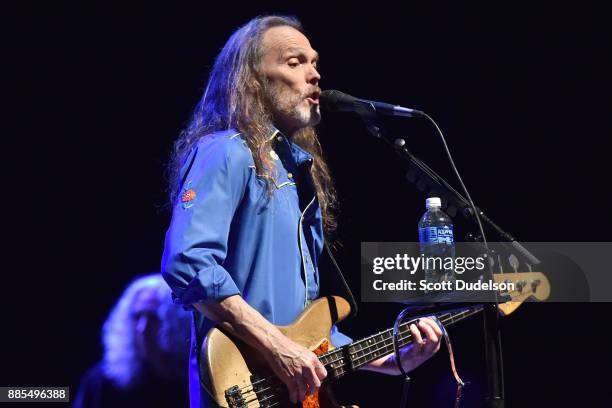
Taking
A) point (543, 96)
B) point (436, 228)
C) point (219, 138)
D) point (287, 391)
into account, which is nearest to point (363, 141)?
point (543, 96)

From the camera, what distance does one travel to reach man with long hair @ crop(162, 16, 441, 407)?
2.09m

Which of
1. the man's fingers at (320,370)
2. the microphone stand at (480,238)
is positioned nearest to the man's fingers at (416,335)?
the microphone stand at (480,238)

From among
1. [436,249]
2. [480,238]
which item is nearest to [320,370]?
[480,238]

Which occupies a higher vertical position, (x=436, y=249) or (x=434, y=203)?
(x=434, y=203)

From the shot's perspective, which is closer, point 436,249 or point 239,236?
point 239,236

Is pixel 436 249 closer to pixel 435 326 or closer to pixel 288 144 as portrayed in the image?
pixel 435 326

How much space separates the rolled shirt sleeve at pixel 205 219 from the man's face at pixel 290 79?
14.0 inches

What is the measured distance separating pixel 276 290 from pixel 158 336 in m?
2.41

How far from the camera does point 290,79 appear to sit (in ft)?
9.18

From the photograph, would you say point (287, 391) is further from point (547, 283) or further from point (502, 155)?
point (502, 155)

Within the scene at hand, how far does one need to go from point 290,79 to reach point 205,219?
87 centimetres

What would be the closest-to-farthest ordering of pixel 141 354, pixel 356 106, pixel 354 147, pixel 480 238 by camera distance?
pixel 480 238 < pixel 356 106 < pixel 141 354 < pixel 354 147

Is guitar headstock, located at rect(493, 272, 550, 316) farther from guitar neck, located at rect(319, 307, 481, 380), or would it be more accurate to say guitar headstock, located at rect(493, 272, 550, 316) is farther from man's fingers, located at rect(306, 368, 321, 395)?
man's fingers, located at rect(306, 368, 321, 395)

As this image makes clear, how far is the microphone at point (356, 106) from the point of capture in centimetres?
248
